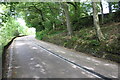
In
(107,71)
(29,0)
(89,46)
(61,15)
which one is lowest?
(107,71)

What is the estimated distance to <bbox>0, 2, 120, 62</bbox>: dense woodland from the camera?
33.0ft

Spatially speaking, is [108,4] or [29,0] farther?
[29,0]

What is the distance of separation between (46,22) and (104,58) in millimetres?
20845

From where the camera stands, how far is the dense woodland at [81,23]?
10.1 meters

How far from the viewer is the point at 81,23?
66.8 ft

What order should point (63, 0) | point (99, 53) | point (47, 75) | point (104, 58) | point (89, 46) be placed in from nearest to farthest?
point (47, 75), point (104, 58), point (99, 53), point (89, 46), point (63, 0)

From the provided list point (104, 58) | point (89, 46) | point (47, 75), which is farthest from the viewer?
point (89, 46)

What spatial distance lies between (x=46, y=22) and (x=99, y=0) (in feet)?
45.9

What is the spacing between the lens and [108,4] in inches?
757

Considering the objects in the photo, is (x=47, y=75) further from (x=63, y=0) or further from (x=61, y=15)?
(x=61, y=15)

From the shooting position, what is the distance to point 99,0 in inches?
698

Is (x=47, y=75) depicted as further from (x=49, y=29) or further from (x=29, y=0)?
(x=49, y=29)

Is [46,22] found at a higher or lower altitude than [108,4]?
lower

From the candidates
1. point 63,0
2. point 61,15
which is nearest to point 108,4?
point 63,0
